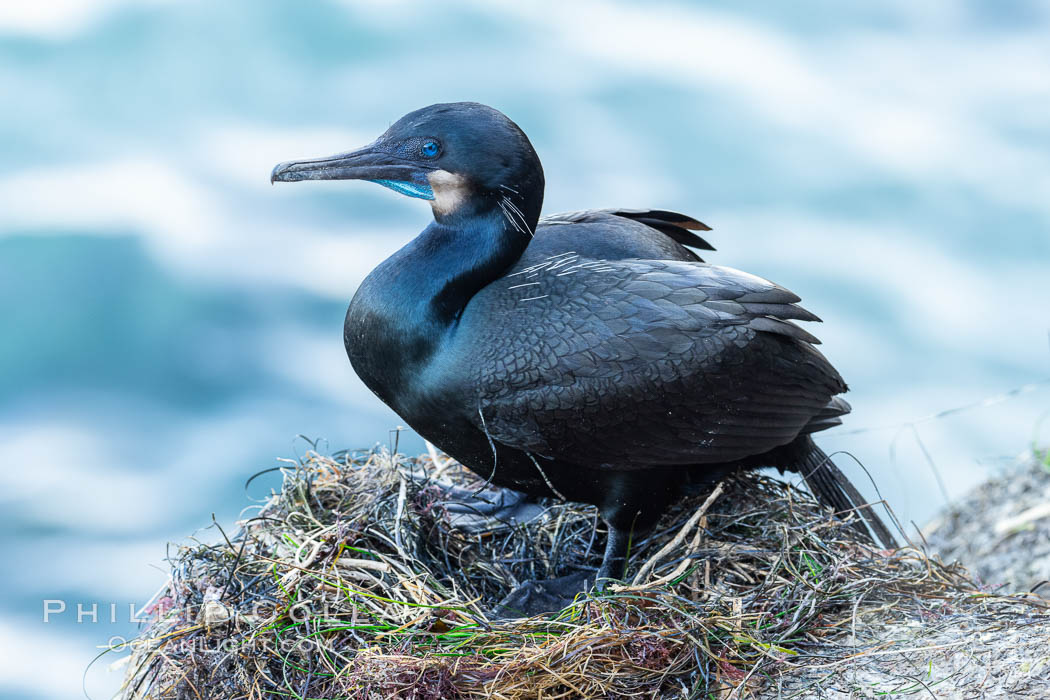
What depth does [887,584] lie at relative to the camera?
376cm

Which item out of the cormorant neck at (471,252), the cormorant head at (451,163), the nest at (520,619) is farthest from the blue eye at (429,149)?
the nest at (520,619)

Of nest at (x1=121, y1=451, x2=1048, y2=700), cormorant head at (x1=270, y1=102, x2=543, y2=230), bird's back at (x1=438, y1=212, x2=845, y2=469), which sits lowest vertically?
nest at (x1=121, y1=451, x2=1048, y2=700)

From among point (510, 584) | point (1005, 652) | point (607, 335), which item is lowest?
point (1005, 652)

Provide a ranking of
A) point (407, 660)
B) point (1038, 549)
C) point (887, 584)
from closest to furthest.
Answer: point (407, 660), point (887, 584), point (1038, 549)

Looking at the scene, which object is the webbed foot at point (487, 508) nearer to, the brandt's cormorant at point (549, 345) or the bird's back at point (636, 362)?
the brandt's cormorant at point (549, 345)

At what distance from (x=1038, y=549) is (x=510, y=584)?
95.8 inches

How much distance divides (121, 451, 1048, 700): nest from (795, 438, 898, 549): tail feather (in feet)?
0.20

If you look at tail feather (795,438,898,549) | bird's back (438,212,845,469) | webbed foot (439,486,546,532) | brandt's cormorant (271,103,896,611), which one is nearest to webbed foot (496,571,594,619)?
brandt's cormorant (271,103,896,611)

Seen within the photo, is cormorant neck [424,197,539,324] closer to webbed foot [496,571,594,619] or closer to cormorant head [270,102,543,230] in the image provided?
cormorant head [270,102,543,230]

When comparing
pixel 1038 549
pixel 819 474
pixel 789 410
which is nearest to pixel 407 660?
pixel 789 410

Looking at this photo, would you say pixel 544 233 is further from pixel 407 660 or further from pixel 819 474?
pixel 407 660

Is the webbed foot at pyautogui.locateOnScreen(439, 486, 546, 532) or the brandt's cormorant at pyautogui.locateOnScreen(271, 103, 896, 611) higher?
the brandt's cormorant at pyautogui.locateOnScreen(271, 103, 896, 611)

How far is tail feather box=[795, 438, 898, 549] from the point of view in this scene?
4.27 m

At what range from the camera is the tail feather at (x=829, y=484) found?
4270 millimetres
